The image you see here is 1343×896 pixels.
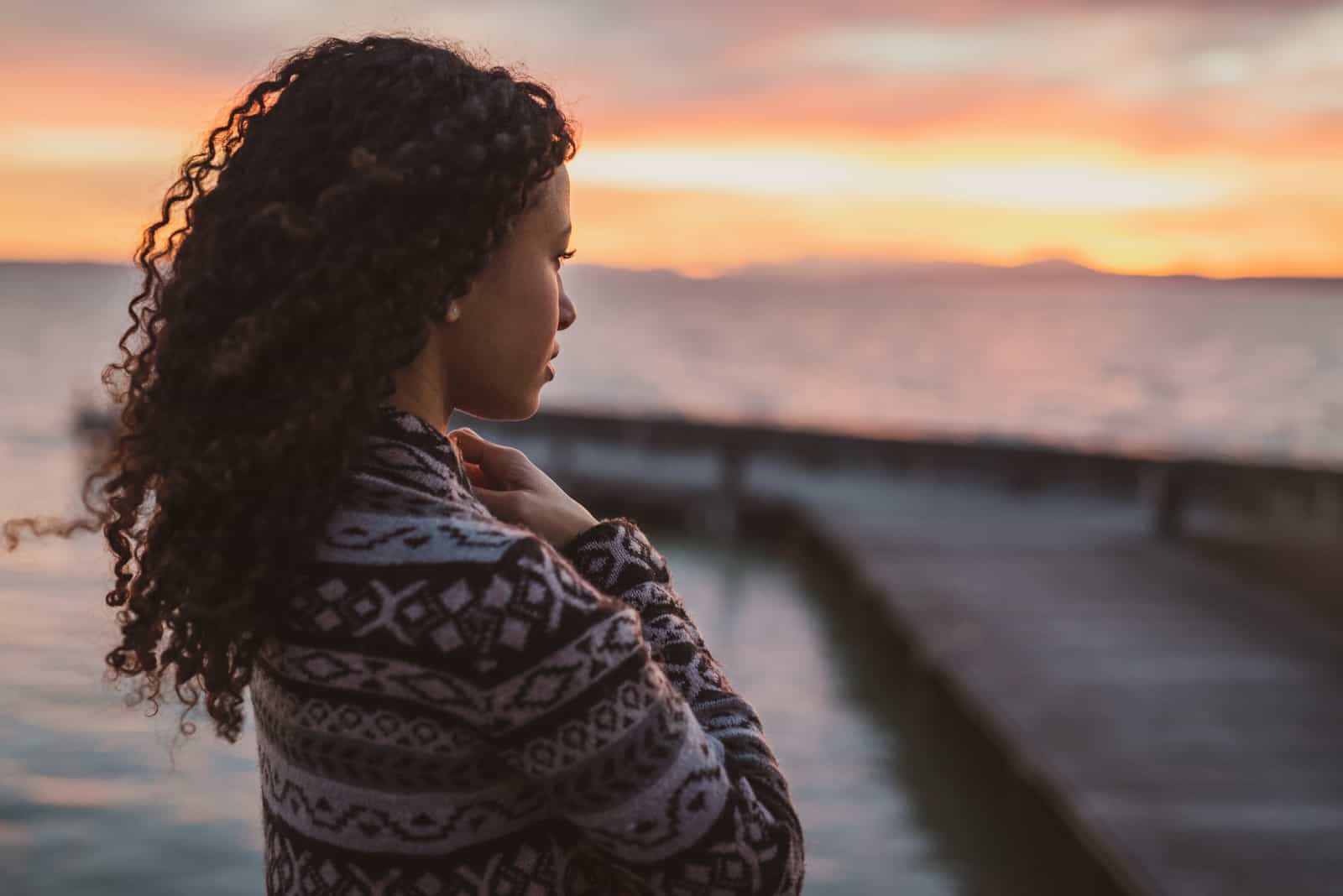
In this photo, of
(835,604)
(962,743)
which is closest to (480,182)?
(962,743)

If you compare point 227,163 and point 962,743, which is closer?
point 227,163

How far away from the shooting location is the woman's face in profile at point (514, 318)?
1315 mm

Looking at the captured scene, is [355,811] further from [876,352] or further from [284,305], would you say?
[876,352]

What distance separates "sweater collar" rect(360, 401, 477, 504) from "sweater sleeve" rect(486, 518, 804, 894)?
14cm

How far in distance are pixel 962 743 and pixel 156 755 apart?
544 cm

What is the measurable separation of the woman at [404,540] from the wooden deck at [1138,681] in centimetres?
468

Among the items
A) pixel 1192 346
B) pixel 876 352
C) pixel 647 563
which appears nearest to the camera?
pixel 647 563

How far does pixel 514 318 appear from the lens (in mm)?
1332

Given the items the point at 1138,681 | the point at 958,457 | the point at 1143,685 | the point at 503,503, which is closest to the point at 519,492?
the point at 503,503

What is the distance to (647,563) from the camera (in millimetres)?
1441

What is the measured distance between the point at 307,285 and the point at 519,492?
1.14 ft

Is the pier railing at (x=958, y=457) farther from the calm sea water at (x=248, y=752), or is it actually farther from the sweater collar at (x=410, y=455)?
the sweater collar at (x=410, y=455)

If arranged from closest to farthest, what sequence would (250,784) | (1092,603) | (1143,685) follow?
(1143,685) → (250,784) → (1092,603)

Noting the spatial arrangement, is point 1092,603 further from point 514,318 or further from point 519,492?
point 514,318
